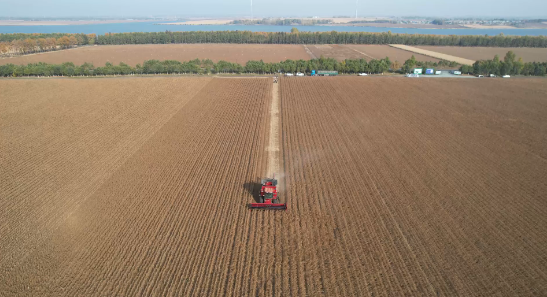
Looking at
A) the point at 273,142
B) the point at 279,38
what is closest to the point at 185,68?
the point at 273,142

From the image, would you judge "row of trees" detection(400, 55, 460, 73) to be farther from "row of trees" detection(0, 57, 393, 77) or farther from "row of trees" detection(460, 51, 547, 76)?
"row of trees" detection(460, 51, 547, 76)

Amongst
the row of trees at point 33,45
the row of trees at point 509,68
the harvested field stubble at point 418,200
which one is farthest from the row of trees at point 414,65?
the row of trees at point 33,45

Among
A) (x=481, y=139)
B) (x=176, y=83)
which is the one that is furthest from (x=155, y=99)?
(x=481, y=139)

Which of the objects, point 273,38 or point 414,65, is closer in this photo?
point 414,65

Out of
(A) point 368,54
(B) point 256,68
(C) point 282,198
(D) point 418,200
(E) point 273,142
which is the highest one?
(A) point 368,54

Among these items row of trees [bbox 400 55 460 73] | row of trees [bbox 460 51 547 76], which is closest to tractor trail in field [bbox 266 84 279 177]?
row of trees [bbox 400 55 460 73]

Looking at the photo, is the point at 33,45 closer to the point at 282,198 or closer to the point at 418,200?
the point at 282,198

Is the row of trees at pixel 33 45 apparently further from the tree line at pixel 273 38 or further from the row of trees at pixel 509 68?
the row of trees at pixel 509 68
